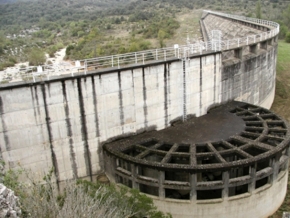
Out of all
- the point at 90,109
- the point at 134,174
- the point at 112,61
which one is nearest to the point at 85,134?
the point at 90,109

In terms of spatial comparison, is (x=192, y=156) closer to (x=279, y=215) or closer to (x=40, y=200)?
(x=279, y=215)

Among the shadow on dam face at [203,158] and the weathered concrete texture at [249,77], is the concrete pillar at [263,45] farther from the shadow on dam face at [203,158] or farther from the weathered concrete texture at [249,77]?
the shadow on dam face at [203,158]

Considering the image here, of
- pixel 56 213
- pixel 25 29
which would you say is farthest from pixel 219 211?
pixel 25 29

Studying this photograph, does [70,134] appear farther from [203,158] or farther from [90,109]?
[203,158]

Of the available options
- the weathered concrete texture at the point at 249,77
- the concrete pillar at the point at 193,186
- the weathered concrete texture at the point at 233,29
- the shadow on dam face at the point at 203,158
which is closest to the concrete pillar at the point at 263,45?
the weathered concrete texture at the point at 249,77

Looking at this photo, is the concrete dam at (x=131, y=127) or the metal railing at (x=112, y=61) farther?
the metal railing at (x=112, y=61)

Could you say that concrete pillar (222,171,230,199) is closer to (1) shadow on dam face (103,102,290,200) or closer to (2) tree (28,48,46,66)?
(1) shadow on dam face (103,102,290,200)

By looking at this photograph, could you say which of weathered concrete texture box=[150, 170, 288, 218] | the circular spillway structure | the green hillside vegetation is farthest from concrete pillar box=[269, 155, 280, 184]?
the green hillside vegetation

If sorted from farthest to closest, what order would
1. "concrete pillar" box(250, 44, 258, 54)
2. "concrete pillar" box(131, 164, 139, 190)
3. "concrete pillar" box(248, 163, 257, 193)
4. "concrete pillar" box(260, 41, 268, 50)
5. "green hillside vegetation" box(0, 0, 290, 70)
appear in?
1. "green hillside vegetation" box(0, 0, 290, 70)
2. "concrete pillar" box(260, 41, 268, 50)
3. "concrete pillar" box(250, 44, 258, 54)
4. "concrete pillar" box(131, 164, 139, 190)
5. "concrete pillar" box(248, 163, 257, 193)
